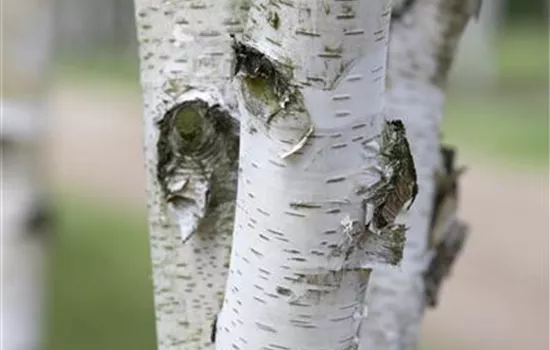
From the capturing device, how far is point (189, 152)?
1.00 meters

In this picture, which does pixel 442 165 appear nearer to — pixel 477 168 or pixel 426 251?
pixel 426 251

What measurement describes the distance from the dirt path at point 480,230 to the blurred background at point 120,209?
10 mm

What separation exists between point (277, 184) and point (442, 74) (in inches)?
24.7

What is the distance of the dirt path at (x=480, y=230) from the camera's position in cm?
558

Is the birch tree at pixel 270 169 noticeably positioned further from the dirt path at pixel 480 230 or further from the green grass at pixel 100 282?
the green grass at pixel 100 282

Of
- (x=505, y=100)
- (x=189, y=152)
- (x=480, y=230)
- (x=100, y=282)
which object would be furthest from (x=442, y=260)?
(x=505, y=100)

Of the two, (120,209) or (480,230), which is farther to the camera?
(120,209)

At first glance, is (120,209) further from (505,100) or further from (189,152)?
(505,100)

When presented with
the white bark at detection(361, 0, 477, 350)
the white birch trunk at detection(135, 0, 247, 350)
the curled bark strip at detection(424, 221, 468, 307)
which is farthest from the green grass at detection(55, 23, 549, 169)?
the white birch trunk at detection(135, 0, 247, 350)

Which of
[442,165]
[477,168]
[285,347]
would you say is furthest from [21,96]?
[477,168]

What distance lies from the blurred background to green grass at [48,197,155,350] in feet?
0.04

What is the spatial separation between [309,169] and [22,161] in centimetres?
216

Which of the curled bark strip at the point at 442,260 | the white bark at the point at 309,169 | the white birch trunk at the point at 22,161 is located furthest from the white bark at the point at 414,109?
the white birch trunk at the point at 22,161

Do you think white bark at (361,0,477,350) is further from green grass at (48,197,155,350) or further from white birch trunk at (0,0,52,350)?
green grass at (48,197,155,350)
